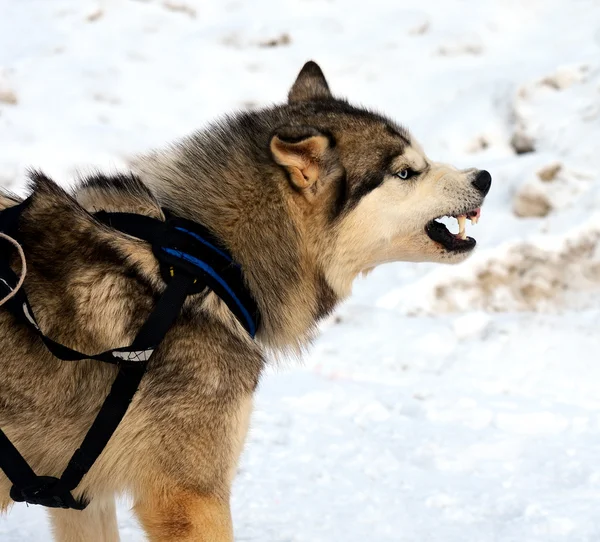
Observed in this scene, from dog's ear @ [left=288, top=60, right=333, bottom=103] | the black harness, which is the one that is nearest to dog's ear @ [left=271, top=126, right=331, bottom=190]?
the black harness

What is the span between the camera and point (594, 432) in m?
5.04

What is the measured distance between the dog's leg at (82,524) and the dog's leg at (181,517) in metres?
0.67

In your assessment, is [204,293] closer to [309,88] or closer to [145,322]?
[145,322]

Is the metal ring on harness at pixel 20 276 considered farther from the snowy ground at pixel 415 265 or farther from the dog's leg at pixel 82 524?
the snowy ground at pixel 415 265

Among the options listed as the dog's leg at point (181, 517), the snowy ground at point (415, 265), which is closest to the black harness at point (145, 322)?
the dog's leg at point (181, 517)

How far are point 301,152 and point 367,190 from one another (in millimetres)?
334

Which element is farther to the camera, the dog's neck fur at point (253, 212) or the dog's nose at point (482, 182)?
the dog's nose at point (482, 182)

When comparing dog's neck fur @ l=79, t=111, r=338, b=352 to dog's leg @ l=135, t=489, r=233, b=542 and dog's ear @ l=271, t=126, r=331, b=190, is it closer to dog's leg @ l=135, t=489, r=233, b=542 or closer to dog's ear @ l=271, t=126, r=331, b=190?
dog's ear @ l=271, t=126, r=331, b=190

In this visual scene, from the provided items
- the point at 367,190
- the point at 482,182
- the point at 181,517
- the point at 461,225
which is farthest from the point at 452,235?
the point at 181,517

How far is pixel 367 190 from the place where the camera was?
3.03m

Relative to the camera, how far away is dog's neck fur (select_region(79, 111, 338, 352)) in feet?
9.44

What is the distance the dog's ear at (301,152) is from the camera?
276 centimetres

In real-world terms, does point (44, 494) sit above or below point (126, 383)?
below

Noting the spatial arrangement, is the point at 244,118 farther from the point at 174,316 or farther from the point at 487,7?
the point at 487,7
